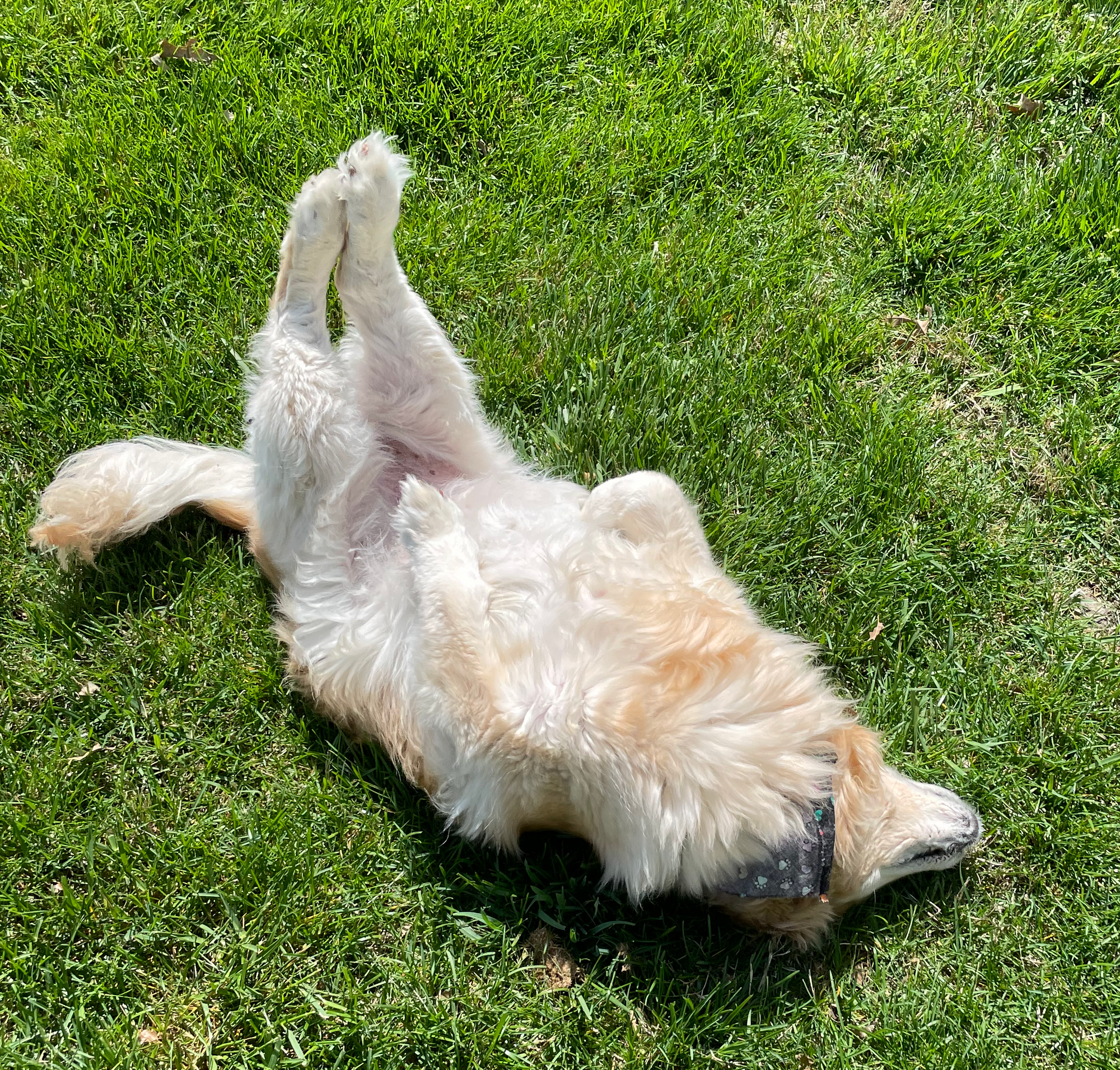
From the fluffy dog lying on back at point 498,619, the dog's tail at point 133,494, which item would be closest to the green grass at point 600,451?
the dog's tail at point 133,494

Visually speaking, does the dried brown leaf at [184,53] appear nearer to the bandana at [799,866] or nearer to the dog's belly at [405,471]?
the dog's belly at [405,471]

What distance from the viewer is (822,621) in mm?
3268

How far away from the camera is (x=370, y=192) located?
9.63 feet

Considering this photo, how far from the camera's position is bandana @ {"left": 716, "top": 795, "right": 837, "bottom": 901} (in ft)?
8.04

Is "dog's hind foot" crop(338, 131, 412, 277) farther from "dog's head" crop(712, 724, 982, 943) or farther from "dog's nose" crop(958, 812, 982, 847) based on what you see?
"dog's nose" crop(958, 812, 982, 847)

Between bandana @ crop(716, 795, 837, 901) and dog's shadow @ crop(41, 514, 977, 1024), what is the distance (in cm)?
38

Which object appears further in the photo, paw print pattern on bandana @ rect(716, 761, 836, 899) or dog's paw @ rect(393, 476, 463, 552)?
dog's paw @ rect(393, 476, 463, 552)

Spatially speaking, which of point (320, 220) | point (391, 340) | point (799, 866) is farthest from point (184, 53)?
point (799, 866)

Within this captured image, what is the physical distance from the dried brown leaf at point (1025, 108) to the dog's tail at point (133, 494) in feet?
12.3

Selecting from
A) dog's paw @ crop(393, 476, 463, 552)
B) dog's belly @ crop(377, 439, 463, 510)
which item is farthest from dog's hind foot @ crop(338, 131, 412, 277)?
dog's paw @ crop(393, 476, 463, 552)

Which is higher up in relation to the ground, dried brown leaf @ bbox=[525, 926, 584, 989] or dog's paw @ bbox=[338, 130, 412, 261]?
dog's paw @ bbox=[338, 130, 412, 261]

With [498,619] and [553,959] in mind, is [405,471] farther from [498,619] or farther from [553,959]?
[553,959]

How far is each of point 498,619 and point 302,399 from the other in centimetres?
99

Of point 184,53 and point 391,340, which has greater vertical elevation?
point 184,53
